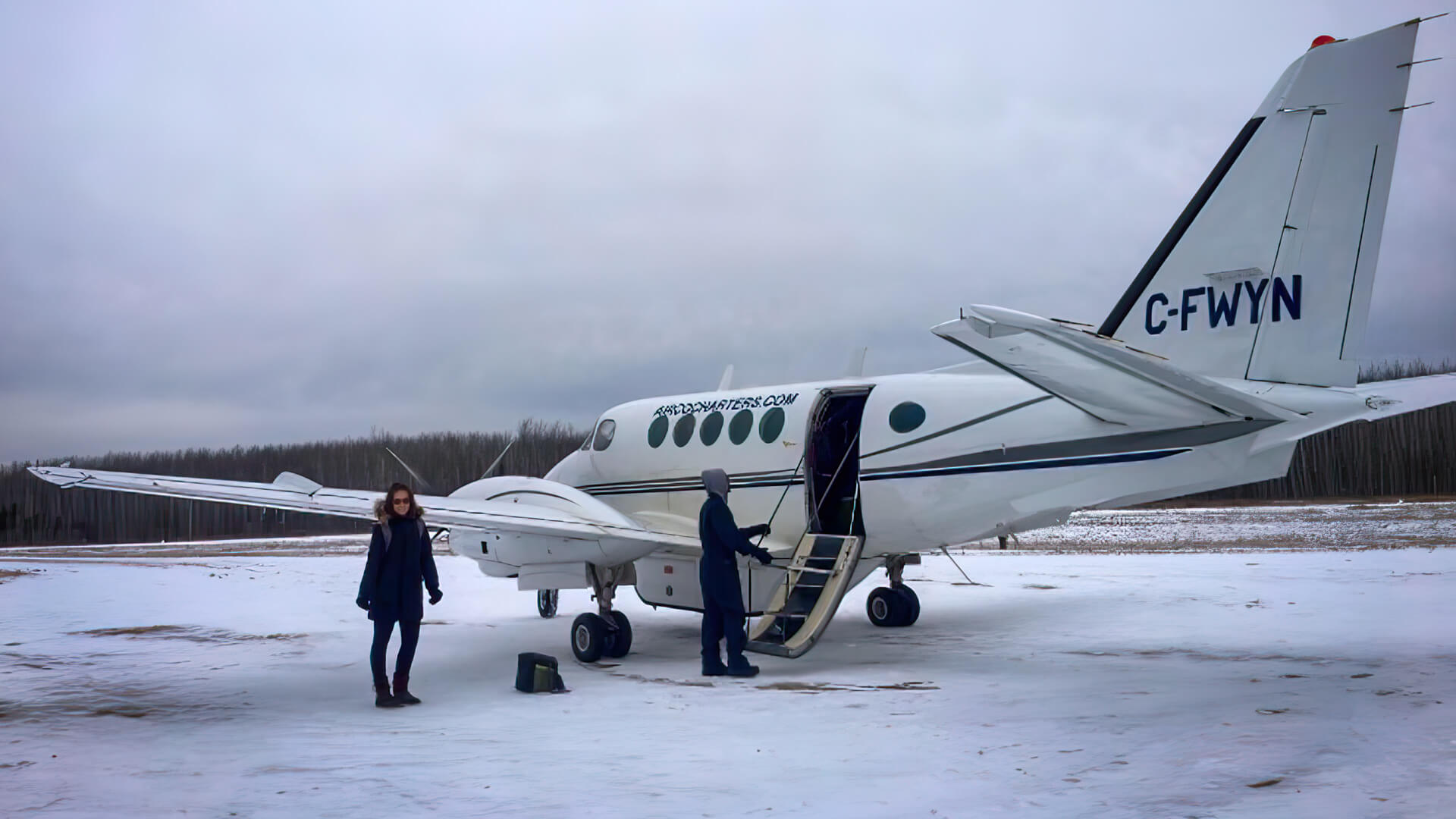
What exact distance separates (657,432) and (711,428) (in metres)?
1.10

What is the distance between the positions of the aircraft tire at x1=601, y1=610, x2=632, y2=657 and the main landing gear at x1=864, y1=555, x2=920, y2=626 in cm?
359

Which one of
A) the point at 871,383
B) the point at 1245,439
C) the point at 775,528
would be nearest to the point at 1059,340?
the point at 1245,439

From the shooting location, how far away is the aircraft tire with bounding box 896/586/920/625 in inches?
492

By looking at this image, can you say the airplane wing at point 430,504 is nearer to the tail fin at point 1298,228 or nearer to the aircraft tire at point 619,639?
the aircraft tire at point 619,639

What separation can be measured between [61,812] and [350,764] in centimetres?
141

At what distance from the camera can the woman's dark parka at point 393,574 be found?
7.62 meters

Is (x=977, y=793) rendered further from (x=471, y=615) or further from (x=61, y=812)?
(x=471, y=615)

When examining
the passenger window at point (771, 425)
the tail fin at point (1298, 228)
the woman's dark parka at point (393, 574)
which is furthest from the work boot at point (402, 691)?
the tail fin at point (1298, 228)

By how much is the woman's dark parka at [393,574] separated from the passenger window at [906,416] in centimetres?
493

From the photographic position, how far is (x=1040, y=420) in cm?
913

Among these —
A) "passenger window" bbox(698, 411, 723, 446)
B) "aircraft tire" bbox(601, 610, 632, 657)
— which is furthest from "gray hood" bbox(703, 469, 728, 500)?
"passenger window" bbox(698, 411, 723, 446)

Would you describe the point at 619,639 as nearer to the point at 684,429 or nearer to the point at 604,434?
the point at 684,429

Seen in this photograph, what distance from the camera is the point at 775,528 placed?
436 inches

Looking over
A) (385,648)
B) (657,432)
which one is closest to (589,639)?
(385,648)
